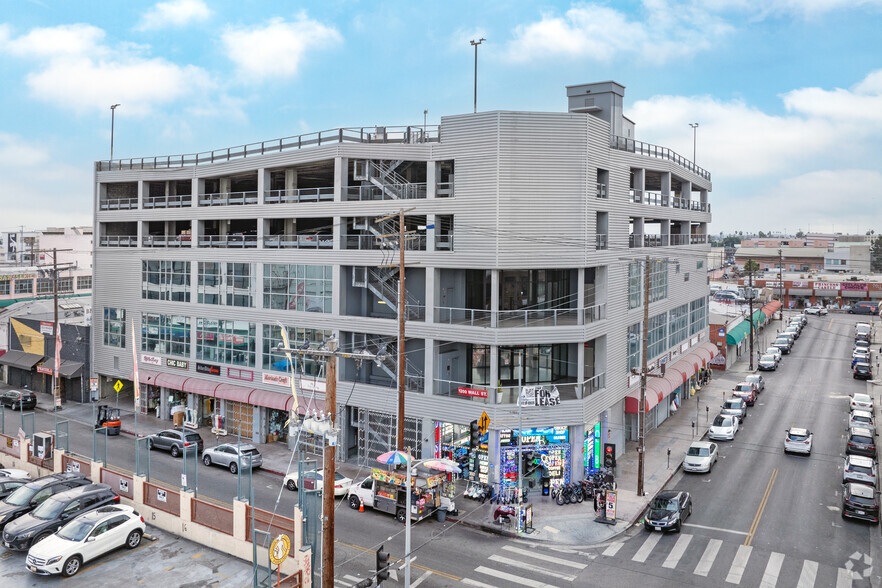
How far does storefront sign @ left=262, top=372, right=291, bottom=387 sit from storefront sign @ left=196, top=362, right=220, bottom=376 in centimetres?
456

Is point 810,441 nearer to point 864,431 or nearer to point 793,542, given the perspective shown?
point 864,431

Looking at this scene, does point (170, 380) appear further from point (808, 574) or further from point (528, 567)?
point (808, 574)

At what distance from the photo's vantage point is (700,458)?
121 feet

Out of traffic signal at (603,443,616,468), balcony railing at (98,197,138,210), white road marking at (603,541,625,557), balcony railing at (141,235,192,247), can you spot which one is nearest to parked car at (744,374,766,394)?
traffic signal at (603,443,616,468)

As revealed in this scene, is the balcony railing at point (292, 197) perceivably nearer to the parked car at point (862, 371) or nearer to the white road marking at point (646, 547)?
the white road marking at point (646, 547)

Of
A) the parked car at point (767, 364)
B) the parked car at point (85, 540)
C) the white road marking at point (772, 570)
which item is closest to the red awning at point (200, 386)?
the parked car at point (85, 540)

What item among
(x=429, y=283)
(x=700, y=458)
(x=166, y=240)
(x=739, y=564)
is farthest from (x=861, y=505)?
(x=166, y=240)

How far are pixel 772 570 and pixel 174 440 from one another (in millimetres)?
31744

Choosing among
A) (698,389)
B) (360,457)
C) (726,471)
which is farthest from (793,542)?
(698,389)

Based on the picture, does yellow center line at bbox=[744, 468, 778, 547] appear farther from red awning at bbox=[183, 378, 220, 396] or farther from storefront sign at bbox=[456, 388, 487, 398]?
red awning at bbox=[183, 378, 220, 396]

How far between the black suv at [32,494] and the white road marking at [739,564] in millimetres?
27272

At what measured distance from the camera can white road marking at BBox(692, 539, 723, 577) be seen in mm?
24031

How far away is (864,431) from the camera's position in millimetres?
40125

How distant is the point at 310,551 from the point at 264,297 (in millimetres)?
22493
